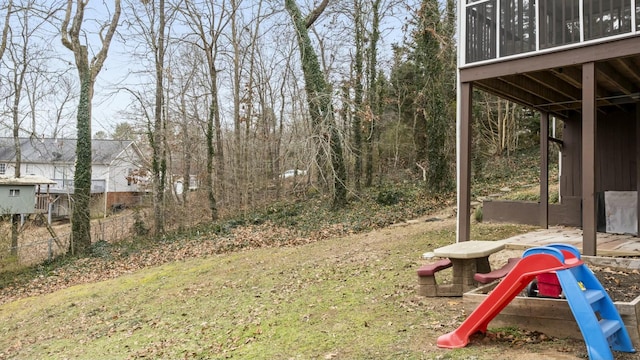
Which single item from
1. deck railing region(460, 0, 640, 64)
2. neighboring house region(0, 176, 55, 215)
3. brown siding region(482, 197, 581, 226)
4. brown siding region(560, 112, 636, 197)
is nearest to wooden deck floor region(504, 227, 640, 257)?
brown siding region(482, 197, 581, 226)

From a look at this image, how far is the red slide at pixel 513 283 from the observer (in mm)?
3682

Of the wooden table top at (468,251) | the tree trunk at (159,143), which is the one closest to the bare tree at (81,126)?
the tree trunk at (159,143)

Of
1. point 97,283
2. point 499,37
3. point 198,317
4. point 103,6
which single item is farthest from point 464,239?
point 103,6

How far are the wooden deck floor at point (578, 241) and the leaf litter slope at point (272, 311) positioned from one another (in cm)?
134

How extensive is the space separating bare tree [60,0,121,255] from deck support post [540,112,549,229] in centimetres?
1445

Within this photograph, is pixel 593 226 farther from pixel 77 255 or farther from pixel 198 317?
pixel 77 255

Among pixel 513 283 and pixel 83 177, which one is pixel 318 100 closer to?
pixel 83 177

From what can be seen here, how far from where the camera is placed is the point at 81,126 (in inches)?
671

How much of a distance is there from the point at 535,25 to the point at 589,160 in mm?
2026

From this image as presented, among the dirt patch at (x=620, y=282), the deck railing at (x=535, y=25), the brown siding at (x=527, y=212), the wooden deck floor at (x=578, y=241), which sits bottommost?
the dirt patch at (x=620, y=282)

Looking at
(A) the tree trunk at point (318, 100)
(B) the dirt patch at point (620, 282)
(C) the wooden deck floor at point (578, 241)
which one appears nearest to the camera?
(B) the dirt patch at point (620, 282)

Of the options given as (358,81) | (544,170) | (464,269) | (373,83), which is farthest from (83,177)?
(464,269)

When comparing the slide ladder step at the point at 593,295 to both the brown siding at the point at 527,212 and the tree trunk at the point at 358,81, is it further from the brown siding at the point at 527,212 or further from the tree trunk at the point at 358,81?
the tree trunk at the point at 358,81

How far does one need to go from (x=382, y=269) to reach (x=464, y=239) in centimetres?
138
